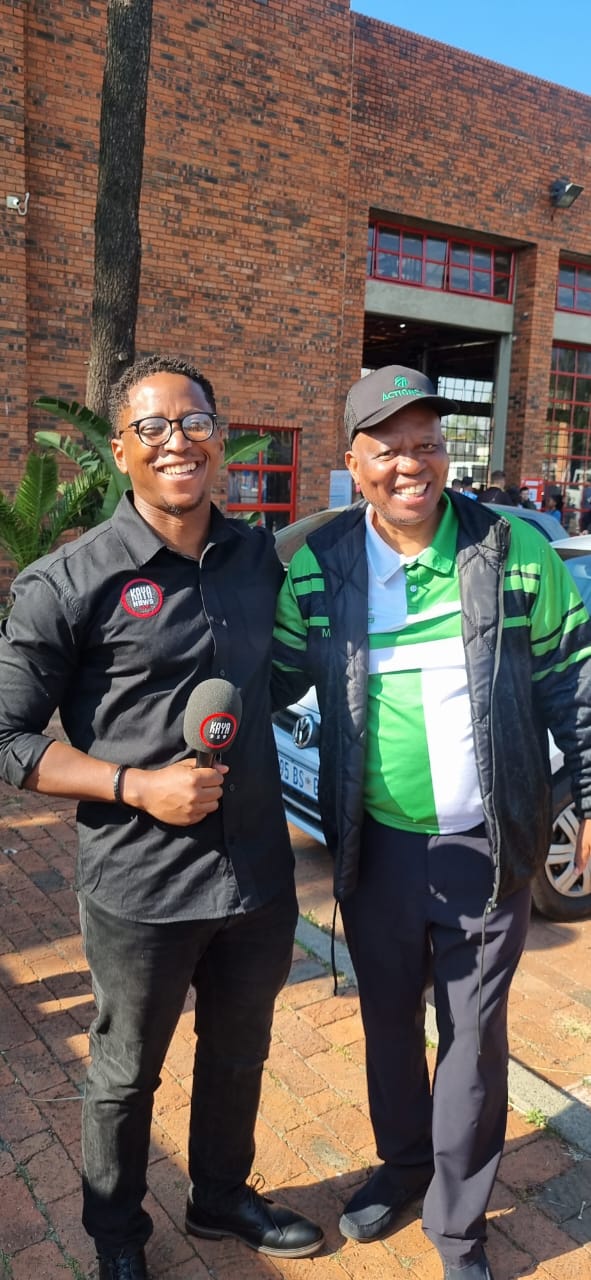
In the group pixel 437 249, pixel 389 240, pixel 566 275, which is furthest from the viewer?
pixel 566 275

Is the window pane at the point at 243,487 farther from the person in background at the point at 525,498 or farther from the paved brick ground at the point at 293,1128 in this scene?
the paved brick ground at the point at 293,1128

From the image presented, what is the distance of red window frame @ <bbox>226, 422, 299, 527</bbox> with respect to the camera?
1341cm

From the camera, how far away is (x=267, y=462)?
13.8 metres

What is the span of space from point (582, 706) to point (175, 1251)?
5.77ft

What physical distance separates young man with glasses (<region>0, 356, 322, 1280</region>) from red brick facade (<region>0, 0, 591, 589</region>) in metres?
9.90

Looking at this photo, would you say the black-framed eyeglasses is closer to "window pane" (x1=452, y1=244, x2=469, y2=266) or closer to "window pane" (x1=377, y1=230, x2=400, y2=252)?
"window pane" (x1=377, y1=230, x2=400, y2=252)

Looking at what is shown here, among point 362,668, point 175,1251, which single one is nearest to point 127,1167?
point 175,1251

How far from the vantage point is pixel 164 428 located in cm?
191

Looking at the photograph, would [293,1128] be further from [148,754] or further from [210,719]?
[210,719]

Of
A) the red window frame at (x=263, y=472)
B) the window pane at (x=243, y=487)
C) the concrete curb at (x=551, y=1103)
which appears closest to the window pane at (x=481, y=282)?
the red window frame at (x=263, y=472)

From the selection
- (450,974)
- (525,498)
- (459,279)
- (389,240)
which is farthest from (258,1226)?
(459,279)

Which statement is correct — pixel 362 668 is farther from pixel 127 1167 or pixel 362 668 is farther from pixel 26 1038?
pixel 26 1038

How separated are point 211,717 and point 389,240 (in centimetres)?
1517

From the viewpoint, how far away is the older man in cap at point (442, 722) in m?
2.04
